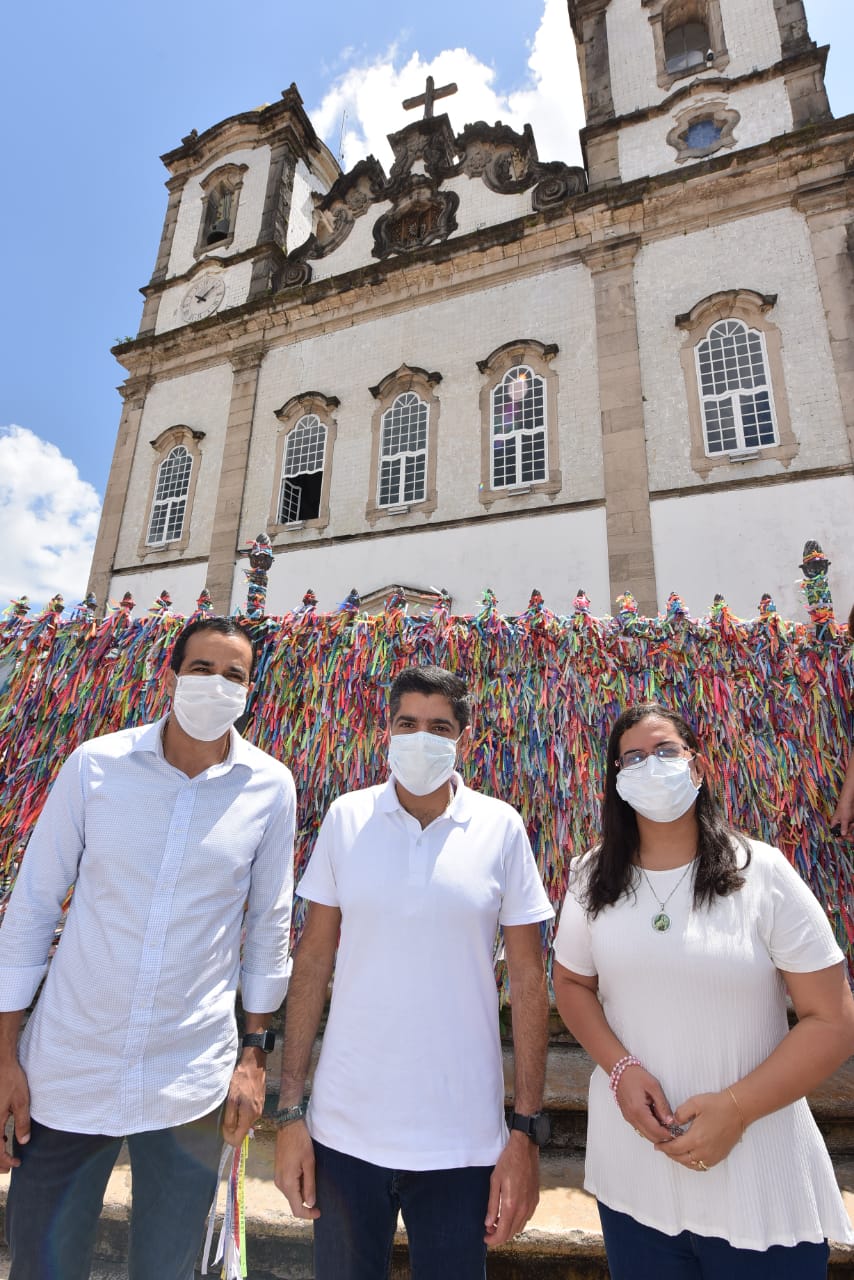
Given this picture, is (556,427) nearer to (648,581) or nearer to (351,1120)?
(648,581)

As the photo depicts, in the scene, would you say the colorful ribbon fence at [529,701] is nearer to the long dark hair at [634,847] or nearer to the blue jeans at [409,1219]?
the long dark hair at [634,847]

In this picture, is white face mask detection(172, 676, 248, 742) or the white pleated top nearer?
the white pleated top

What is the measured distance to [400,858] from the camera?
1.98m

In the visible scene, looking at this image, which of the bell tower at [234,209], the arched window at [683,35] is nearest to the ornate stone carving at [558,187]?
the arched window at [683,35]

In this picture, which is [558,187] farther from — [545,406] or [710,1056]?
[710,1056]

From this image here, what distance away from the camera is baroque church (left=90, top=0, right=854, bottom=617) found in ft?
34.3

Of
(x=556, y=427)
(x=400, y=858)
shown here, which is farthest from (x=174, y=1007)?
(x=556, y=427)

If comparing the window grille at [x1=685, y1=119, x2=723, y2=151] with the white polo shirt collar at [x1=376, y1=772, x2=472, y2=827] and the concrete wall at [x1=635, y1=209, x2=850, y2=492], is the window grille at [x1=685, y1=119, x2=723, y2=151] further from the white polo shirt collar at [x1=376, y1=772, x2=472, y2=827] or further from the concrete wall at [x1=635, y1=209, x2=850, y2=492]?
the white polo shirt collar at [x1=376, y1=772, x2=472, y2=827]

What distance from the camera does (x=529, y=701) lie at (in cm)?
452

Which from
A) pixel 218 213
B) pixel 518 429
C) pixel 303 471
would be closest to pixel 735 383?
pixel 518 429

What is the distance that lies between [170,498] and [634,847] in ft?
48.2

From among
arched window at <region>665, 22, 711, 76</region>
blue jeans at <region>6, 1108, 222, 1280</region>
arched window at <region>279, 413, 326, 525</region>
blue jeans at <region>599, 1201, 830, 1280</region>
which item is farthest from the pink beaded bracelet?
arched window at <region>665, 22, 711, 76</region>

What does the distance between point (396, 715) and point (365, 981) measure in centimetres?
81

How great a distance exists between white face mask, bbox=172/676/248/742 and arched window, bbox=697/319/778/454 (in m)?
10.3
